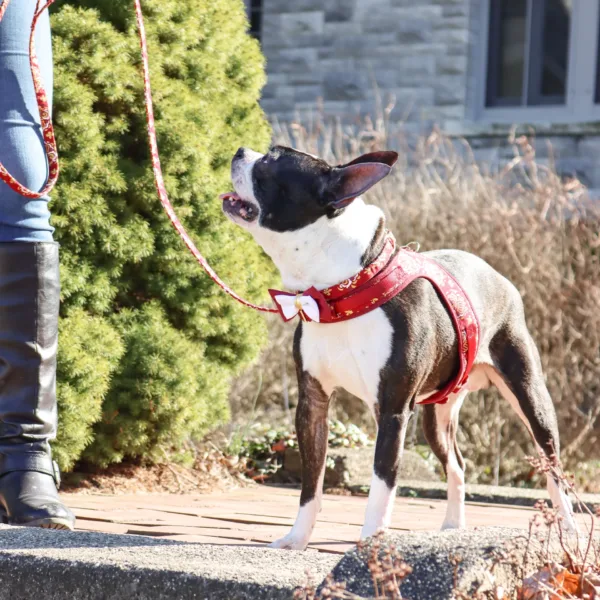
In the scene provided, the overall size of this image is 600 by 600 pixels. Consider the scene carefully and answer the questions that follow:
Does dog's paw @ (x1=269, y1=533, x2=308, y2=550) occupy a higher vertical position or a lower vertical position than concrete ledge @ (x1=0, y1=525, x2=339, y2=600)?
lower

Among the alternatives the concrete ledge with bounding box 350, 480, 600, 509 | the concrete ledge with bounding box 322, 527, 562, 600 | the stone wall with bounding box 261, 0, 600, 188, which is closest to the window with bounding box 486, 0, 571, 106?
the stone wall with bounding box 261, 0, 600, 188

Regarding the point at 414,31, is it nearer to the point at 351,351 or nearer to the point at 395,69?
the point at 395,69

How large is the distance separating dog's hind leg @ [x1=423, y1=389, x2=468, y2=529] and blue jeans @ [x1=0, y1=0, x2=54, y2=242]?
154cm

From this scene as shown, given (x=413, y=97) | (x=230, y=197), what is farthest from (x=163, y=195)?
(x=413, y=97)

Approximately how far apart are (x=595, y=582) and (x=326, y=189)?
1.40 m

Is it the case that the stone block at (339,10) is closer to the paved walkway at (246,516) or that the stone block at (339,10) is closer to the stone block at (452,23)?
the stone block at (452,23)

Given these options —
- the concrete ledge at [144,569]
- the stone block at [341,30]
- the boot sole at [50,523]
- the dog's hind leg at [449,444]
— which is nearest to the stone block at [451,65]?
the stone block at [341,30]

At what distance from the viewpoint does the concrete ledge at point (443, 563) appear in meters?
2.16

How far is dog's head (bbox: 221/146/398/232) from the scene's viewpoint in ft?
10.4

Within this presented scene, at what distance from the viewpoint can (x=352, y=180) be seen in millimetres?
3168

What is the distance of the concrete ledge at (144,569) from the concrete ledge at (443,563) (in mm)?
143

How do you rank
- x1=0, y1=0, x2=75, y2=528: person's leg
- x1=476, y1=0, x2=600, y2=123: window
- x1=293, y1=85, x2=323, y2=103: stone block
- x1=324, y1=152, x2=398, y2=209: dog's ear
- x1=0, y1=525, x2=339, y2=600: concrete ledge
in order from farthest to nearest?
x1=293, y1=85, x2=323, y2=103: stone block < x1=476, y1=0, x2=600, y2=123: window < x1=0, y1=0, x2=75, y2=528: person's leg < x1=324, y1=152, x2=398, y2=209: dog's ear < x1=0, y1=525, x2=339, y2=600: concrete ledge

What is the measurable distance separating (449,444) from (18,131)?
6.27ft

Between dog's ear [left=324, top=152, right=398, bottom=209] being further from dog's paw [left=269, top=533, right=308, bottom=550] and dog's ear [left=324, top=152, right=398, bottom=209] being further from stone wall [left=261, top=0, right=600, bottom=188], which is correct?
stone wall [left=261, top=0, right=600, bottom=188]
